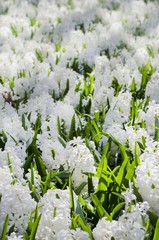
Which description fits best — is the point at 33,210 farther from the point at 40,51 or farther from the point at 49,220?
the point at 40,51

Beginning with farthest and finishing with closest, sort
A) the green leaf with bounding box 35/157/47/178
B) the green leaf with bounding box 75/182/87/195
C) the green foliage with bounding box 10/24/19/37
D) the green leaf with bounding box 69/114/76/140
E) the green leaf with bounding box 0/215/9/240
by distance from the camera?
the green foliage with bounding box 10/24/19/37 < the green leaf with bounding box 69/114/76/140 < the green leaf with bounding box 35/157/47/178 < the green leaf with bounding box 75/182/87/195 < the green leaf with bounding box 0/215/9/240

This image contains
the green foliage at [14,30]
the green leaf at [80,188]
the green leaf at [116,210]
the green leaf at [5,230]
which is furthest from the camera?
the green foliage at [14,30]

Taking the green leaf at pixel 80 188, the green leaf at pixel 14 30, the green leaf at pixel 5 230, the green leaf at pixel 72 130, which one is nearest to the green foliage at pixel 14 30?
the green leaf at pixel 14 30

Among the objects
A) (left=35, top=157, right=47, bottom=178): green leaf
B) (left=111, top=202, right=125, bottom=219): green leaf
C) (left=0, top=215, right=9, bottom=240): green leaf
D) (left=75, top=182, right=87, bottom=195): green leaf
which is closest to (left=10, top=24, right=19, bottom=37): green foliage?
(left=35, top=157, right=47, bottom=178): green leaf

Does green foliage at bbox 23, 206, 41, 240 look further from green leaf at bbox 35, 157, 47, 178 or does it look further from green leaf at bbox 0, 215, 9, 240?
green leaf at bbox 35, 157, 47, 178

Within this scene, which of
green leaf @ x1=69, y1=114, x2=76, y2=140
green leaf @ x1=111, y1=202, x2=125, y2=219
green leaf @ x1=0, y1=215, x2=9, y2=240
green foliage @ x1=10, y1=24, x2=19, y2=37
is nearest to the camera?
green leaf @ x1=0, y1=215, x2=9, y2=240

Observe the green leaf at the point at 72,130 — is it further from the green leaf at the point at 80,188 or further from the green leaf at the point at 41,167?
the green leaf at the point at 80,188

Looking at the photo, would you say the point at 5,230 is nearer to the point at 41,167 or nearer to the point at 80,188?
the point at 80,188

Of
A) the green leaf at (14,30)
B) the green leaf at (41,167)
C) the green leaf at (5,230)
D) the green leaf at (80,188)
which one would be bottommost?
the green leaf at (5,230)

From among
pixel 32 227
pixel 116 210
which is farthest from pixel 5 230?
pixel 116 210

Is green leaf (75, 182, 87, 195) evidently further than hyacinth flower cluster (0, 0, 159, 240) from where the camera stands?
Yes
